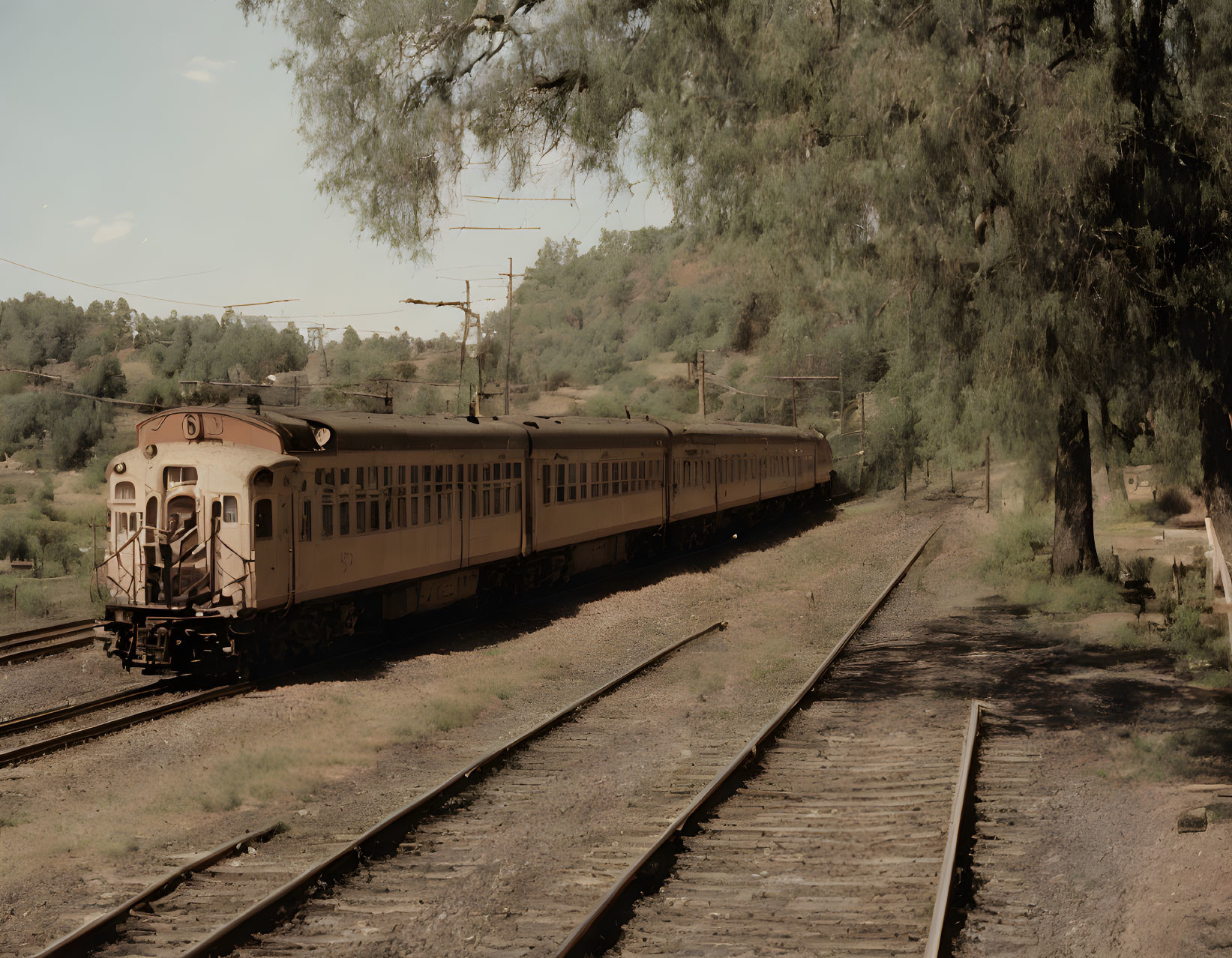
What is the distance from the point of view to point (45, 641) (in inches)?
661

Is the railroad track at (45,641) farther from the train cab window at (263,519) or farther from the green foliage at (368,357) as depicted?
the green foliage at (368,357)

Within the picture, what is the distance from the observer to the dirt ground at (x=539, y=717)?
7.45 m

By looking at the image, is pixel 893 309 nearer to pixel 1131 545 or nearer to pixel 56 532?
pixel 1131 545

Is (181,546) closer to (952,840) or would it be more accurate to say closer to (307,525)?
(307,525)

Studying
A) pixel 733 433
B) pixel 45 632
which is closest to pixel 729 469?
pixel 733 433

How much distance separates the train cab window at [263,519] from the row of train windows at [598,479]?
25.3 feet

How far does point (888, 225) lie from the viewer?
1458 centimetres

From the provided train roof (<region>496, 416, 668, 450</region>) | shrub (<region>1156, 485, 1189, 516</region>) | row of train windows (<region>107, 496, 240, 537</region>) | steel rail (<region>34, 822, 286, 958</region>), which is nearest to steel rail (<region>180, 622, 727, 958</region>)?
steel rail (<region>34, 822, 286, 958</region>)

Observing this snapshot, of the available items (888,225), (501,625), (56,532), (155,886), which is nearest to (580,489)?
(501,625)

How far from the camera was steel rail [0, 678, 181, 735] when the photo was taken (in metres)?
11.6

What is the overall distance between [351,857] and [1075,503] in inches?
643

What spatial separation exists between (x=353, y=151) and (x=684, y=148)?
12.6ft

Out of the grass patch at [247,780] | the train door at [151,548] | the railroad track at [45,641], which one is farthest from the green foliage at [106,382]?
the grass patch at [247,780]

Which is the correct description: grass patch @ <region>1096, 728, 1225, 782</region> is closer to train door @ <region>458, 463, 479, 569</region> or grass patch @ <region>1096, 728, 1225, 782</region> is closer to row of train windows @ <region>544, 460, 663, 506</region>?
train door @ <region>458, 463, 479, 569</region>
